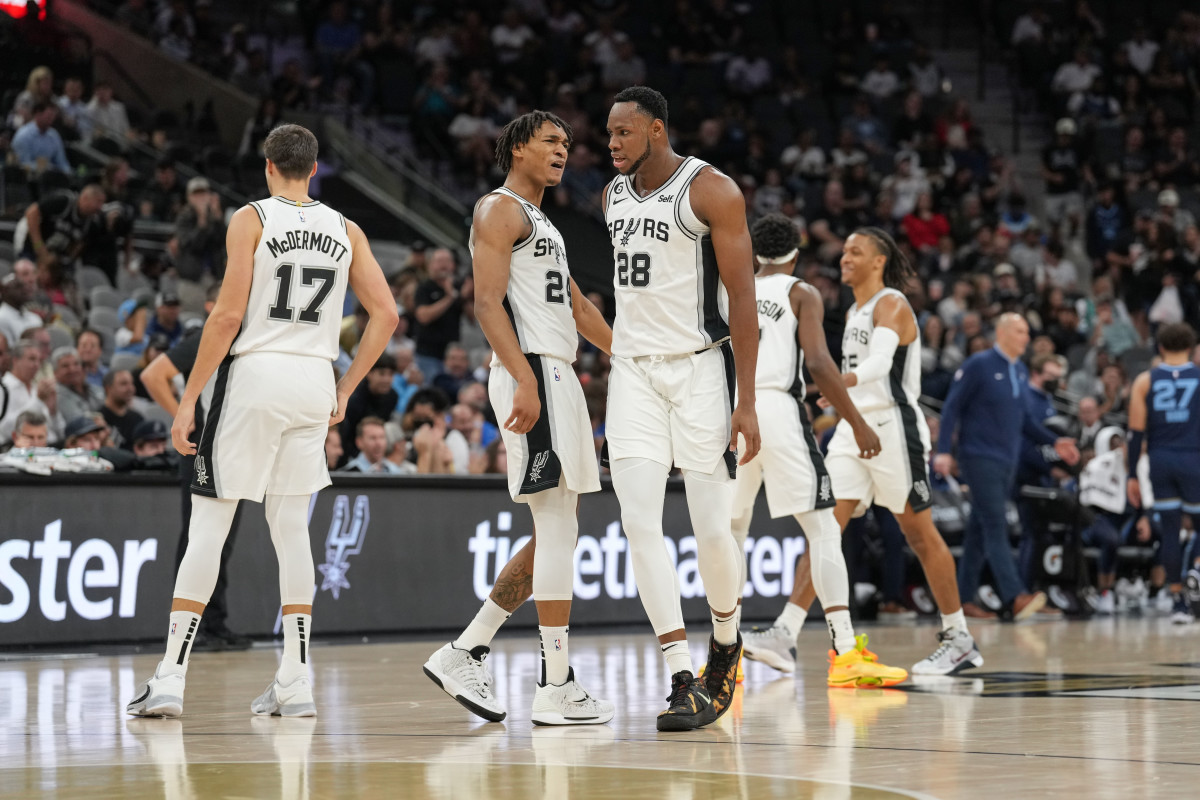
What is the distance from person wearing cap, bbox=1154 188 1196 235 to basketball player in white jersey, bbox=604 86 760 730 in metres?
16.0

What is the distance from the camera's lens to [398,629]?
1034cm

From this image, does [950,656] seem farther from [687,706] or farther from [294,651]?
[294,651]

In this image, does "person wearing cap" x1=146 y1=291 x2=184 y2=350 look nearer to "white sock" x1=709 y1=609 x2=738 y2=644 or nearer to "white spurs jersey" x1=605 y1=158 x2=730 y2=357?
"white spurs jersey" x1=605 y1=158 x2=730 y2=357

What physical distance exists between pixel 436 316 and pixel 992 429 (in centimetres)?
549

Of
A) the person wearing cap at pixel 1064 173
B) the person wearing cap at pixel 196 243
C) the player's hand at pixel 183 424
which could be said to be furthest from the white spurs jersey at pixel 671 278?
the person wearing cap at pixel 1064 173

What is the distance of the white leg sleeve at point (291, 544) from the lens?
5.96m

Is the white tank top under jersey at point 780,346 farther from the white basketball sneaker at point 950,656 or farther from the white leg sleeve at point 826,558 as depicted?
the white basketball sneaker at point 950,656

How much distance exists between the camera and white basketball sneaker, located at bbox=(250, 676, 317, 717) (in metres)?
5.89

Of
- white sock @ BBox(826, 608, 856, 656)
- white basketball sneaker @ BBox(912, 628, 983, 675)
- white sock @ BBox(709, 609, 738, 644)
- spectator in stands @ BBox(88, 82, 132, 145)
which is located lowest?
white basketball sneaker @ BBox(912, 628, 983, 675)

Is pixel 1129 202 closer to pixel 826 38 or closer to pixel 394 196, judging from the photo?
pixel 826 38

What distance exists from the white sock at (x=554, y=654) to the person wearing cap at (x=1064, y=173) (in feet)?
59.3

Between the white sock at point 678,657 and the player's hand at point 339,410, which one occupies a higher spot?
the player's hand at point 339,410

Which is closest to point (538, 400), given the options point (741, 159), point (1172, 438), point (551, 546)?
point (551, 546)

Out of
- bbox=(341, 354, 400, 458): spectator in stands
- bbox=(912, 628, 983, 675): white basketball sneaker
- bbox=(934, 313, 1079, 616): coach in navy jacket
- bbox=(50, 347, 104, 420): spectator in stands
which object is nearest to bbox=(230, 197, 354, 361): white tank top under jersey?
bbox=(912, 628, 983, 675): white basketball sneaker
